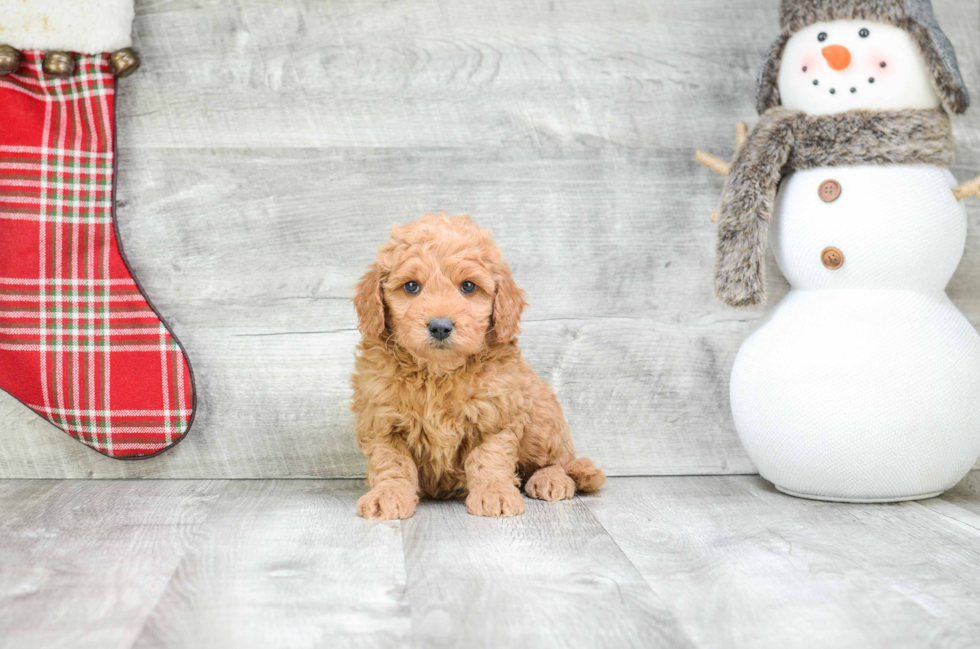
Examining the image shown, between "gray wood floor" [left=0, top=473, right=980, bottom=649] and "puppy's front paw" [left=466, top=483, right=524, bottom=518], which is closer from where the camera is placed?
"gray wood floor" [left=0, top=473, right=980, bottom=649]

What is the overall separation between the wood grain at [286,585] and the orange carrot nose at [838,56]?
1432 millimetres

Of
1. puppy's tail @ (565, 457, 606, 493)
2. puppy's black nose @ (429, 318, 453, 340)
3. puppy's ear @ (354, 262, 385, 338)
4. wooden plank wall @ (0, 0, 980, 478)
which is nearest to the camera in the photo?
puppy's black nose @ (429, 318, 453, 340)

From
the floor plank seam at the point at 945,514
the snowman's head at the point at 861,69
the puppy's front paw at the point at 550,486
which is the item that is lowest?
the floor plank seam at the point at 945,514

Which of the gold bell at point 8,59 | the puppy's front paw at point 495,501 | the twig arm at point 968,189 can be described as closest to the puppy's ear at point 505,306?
the puppy's front paw at point 495,501

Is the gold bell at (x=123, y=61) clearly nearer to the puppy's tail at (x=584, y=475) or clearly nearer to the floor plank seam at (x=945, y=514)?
the puppy's tail at (x=584, y=475)

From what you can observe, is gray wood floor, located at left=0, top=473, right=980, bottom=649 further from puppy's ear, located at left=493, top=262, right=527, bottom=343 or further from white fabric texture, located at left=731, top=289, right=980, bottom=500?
puppy's ear, located at left=493, top=262, right=527, bottom=343

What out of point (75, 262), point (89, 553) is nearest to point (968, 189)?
point (89, 553)

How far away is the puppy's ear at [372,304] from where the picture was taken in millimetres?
1856

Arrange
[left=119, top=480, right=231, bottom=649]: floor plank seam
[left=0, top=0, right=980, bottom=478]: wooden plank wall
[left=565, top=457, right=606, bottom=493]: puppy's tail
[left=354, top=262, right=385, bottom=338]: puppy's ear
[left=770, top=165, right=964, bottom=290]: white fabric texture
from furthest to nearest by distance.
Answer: [left=0, top=0, right=980, bottom=478]: wooden plank wall → [left=565, top=457, right=606, bottom=493]: puppy's tail → [left=770, top=165, right=964, bottom=290]: white fabric texture → [left=354, top=262, right=385, bottom=338]: puppy's ear → [left=119, top=480, right=231, bottom=649]: floor plank seam

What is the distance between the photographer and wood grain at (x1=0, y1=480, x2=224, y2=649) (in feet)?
4.04

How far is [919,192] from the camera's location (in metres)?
1.97

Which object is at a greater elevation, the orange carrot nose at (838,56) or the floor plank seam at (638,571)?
the orange carrot nose at (838,56)

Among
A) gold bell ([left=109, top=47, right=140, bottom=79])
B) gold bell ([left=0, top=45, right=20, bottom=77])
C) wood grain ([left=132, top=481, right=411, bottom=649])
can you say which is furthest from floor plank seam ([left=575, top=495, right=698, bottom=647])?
gold bell ([left=0, top=45, right=20, bottom=77])

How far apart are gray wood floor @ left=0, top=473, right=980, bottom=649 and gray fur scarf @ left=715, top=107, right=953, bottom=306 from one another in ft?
1.87
